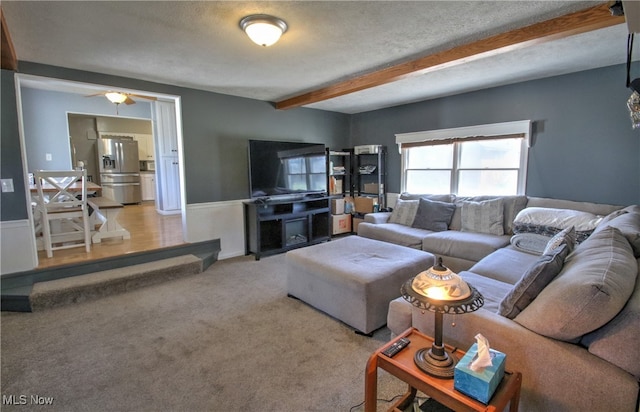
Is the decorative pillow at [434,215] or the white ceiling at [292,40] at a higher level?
the white ceiling at [292,40]

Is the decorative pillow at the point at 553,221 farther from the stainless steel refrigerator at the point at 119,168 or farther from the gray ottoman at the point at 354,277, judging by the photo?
the stainless steel refrigerator at the point at 119,168

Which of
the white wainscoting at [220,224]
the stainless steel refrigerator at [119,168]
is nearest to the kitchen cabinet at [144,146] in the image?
the stainless steel refrigerator at [119,168]

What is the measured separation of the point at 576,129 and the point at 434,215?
1.81 meters

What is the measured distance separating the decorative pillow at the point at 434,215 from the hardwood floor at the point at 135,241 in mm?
3282

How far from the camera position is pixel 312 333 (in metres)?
2.41

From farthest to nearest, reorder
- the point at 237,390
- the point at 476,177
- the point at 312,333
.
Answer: the point at 476,177 < the point at 312,333 < the point at 237,390

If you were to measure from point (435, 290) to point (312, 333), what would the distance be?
4.75 feet

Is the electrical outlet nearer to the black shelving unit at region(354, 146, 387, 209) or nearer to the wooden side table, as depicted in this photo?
the wooden side table

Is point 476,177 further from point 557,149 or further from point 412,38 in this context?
point 412,38

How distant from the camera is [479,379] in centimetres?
111

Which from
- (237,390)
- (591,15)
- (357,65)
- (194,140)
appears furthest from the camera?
(194,140)

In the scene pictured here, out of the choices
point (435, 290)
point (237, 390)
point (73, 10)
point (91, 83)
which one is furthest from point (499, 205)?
point (91, 83)

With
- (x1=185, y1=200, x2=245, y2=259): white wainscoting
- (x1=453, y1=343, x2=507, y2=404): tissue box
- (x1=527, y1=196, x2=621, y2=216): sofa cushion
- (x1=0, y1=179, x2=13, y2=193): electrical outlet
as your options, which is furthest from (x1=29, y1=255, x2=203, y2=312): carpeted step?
(x1=527, y1=196, x2=621, y2=216): sofa cushion

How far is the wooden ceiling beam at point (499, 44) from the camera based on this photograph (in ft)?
6.64
